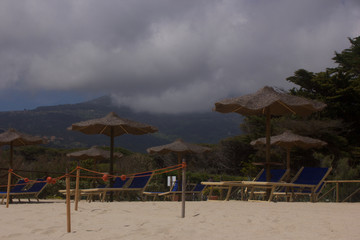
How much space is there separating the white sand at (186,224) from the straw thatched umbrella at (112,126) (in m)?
3.78

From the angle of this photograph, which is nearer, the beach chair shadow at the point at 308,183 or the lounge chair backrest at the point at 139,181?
the beach chair shadow at the point at 308,183

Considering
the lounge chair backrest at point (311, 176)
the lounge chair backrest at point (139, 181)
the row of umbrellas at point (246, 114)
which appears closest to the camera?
the row of umbrellas at point (246, 114)

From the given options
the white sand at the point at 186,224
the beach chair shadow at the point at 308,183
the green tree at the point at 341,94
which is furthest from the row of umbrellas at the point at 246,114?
the green tree at the point at 341,94

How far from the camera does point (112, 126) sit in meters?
10.6

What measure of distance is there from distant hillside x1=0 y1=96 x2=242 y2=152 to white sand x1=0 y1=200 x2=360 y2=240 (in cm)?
7076

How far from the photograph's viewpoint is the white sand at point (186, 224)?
4457 millimetres

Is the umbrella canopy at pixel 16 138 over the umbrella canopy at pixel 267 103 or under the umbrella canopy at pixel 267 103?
under

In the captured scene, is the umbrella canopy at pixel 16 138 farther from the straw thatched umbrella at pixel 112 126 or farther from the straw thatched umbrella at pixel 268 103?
the straw thatched umbrella at pixel 268 103

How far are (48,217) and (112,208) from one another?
1.12 metres

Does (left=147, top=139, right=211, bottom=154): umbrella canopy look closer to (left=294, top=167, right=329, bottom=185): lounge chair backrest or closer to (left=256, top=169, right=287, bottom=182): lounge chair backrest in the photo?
(left=256, top=169, right=287, bottom=182): lounge chair backrest

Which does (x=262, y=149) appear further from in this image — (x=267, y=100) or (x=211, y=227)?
(x=211, y=227)

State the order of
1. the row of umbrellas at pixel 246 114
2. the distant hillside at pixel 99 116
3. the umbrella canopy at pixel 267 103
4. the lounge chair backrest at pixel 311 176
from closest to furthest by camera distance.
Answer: the umbrella canopy at pixel 267 103 → the row of umbrellas at pixel 246 114 → the lounge chair backrest at pixel 311 176 → the distant hillside at pixel 99 116

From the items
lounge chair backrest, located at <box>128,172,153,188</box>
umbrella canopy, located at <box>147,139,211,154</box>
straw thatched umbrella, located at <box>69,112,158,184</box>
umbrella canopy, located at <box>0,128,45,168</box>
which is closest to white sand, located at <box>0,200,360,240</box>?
lounge chair backrest, located at <box>128,172,153,188</box>

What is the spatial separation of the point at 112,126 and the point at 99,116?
12186cm
